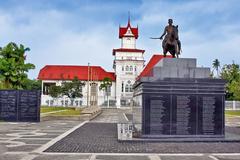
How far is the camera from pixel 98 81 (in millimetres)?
99188

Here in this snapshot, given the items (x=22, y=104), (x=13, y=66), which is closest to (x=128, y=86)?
(x=13, y=66)

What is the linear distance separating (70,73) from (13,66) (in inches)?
2349

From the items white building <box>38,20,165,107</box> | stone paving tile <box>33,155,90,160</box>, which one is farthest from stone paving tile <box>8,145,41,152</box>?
white building <box>38,20,165,107</box>

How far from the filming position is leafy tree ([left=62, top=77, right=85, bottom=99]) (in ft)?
291

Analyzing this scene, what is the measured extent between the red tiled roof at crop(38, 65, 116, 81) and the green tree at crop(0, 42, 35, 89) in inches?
2164

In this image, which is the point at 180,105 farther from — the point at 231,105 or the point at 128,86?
the point at 128,86

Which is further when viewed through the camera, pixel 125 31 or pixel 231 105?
pixel 125 31

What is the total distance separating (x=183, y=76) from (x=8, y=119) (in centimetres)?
1665

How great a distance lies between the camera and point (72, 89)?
89.9 metres

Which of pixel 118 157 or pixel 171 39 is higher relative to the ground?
pixel 171 39

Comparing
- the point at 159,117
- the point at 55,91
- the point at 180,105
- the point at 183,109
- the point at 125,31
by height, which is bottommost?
the point at 159,117

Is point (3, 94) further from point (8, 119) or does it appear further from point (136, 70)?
point (136, 70)

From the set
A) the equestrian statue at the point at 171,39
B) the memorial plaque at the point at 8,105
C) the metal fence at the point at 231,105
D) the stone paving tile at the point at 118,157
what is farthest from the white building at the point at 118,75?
the stone paving tile at the point at 118,157

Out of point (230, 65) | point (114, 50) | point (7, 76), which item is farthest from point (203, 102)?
point (114, 50)
